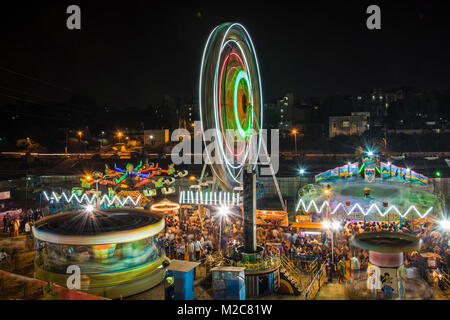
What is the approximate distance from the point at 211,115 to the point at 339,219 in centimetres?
1262

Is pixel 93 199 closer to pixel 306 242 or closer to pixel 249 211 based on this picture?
pixel 249 211

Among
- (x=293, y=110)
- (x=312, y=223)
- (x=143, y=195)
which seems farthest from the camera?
(x=293, y=110)

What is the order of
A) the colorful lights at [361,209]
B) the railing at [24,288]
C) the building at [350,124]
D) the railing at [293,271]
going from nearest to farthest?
1. the railing at [24,288]
2. the railing at [293,271]
3. the colorful lights at [361,209]
4. the building at [350,124]

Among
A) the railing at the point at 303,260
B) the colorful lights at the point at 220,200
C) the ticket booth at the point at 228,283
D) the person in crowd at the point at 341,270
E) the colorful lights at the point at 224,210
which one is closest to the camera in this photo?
the ticket booth at the point at 228,283

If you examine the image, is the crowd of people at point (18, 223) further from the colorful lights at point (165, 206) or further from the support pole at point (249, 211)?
the support pole at point (249, 211)

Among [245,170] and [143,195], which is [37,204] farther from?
[245,170]

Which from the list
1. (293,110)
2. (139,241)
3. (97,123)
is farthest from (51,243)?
(293,110)

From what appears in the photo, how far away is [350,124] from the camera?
82.4 meters

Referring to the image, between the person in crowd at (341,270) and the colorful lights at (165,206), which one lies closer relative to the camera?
the person in crowd at (341,270)

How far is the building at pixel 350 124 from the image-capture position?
8175 centimetres

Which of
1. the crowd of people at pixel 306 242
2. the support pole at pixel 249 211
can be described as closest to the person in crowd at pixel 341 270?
the crowd of people at pixel 306 242

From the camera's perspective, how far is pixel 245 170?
1505 cm

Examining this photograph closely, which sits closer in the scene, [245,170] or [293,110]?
[245,170]

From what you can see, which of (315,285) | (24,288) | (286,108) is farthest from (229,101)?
(286,108)
